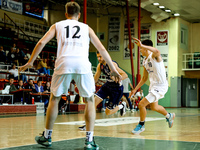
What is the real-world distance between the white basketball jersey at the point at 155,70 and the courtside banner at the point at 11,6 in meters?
20.4

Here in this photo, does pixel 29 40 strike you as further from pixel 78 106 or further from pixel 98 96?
pixel 98 96

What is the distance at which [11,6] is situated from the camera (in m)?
25.8

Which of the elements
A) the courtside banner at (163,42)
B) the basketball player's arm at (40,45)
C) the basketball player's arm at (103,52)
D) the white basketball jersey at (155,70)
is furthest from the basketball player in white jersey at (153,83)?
the courtside banner at (163,42)

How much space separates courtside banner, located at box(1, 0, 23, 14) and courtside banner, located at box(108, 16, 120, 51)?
23.6 ft

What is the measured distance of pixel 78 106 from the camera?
1669cm

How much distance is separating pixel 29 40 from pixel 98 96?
1828 centimetres

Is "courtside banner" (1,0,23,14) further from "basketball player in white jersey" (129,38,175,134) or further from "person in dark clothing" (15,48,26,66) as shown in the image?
"basketball player in white jersey" (129,38,175,134)

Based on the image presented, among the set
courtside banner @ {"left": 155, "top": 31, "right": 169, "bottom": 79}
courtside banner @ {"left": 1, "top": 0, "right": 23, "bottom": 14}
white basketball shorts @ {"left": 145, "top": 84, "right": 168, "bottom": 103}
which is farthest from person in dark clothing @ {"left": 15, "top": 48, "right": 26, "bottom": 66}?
white basketball shorts @ {"left": 145, "top": 84, "right": 168, "bottom": 103}

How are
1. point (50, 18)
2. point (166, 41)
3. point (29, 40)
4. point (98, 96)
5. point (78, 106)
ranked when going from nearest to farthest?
point (98, 96), point (78, 106), point (29, 40), point (166, 41), point (50, 18)

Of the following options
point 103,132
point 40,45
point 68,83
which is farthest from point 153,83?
point 40,45

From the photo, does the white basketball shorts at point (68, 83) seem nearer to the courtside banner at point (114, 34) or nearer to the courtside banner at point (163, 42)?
the courtside banner at point (163, 42)

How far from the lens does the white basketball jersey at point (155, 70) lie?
6.47 m

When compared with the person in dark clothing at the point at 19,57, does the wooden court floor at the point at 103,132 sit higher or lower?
lower

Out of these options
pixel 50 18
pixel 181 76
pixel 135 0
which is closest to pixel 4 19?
pixel 50 18
